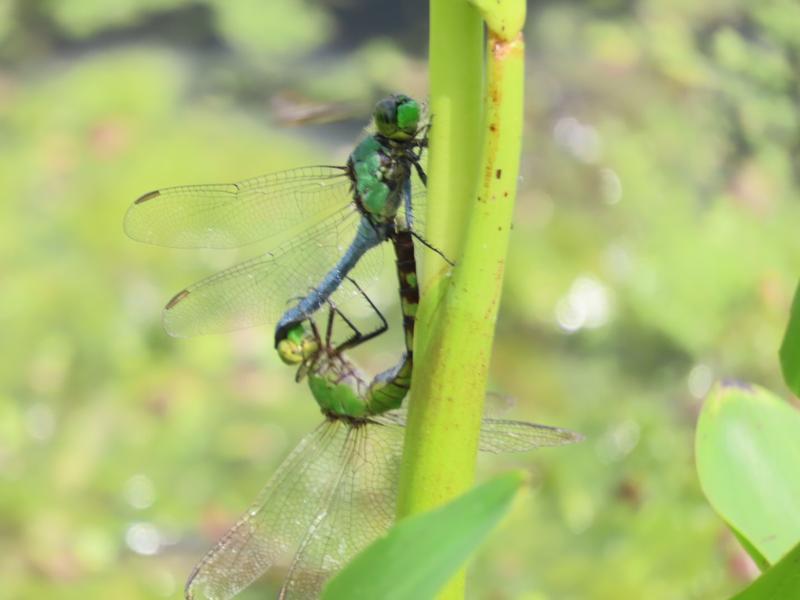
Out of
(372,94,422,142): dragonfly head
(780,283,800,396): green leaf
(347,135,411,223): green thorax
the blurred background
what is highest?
(372,94,422,142): dragonfly head

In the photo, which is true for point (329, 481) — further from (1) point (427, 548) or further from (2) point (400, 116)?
(1) point (427, 548)

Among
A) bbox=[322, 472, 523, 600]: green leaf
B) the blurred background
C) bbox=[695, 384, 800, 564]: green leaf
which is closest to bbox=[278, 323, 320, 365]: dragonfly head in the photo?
bbox=[695, 384, 800, 564]: green leaf

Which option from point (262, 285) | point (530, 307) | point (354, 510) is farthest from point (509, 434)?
point (530, 307)

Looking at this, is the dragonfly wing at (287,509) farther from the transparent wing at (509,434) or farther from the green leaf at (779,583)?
the green leaf at (779,583)

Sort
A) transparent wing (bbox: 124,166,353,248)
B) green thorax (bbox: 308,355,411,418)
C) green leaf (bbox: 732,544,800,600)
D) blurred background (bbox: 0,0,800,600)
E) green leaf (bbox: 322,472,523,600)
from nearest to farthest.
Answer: green leaf (bbox: 322,472,523,600) → green leaf (bbox: 732,544,800,600) → green thorax (bbox: 308,355,411,418) → transparent wing (bbox: 124,166,353,248) → blurred background (bbox: 0,0,800,600)

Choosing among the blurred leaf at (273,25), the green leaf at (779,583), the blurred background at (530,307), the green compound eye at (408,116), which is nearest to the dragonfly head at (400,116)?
the green compound eye at (408,116)

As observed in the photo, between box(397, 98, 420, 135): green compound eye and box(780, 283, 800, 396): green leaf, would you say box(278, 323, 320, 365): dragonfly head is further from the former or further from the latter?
box(780, 283, 800, 396): green leaf

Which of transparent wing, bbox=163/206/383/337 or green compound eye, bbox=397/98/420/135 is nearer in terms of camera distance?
green compound eye, bbox=397/98/420/135

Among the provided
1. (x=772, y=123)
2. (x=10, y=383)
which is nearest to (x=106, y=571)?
(x=10, y=383)
